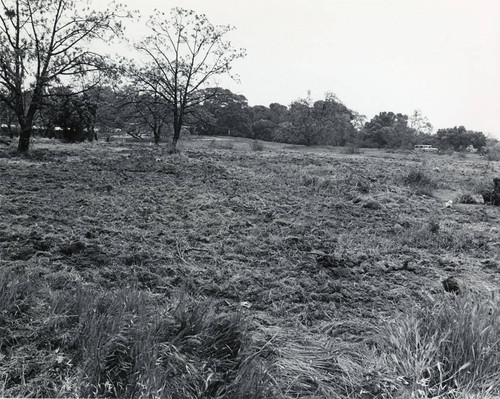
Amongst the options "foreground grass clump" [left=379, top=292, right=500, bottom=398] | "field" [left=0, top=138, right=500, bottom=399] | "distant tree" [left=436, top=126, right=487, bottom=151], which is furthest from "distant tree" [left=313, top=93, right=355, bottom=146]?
"foreground grass clump" [left=379, top=292, right=500, bottom=398]

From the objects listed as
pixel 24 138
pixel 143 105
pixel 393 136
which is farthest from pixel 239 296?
pixel 393 136

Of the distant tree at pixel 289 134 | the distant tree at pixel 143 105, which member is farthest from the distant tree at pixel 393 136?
the distant tree at pixel 143 105

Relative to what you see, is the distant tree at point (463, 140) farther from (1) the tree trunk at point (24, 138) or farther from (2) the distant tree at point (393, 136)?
(1) the tree trunk at point (24, 138)

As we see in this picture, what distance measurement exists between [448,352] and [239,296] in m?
1.87

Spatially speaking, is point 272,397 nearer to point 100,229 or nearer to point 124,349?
point 124,349

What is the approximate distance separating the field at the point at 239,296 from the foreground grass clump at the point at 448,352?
1cm

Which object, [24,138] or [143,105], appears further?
[143,105]

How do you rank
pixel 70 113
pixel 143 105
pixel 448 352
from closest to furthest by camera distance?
pixel 448 352, pixel 70 113, pixel 143 105

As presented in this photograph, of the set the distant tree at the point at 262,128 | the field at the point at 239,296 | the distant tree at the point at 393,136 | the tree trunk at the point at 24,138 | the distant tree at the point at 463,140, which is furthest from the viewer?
the distant tree at the point at 262,128

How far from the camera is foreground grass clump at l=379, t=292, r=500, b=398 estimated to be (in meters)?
2.49

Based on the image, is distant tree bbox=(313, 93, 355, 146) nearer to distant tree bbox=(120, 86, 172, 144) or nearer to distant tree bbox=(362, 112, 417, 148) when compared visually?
distant tree bbox=(362, 112, 417, 148)

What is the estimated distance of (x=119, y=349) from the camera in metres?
2.50

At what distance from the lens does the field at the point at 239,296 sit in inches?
96.2

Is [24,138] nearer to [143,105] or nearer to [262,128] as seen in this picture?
[143,105]
